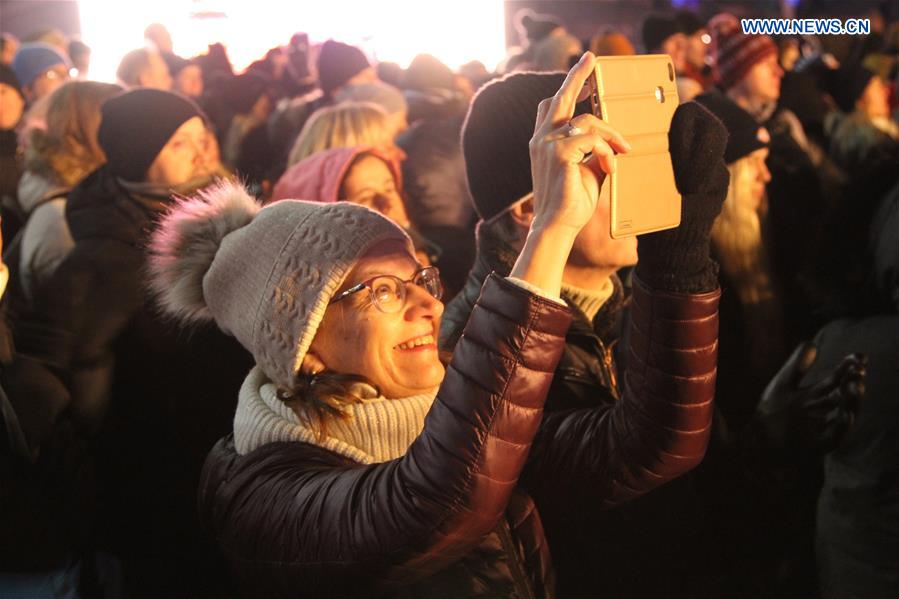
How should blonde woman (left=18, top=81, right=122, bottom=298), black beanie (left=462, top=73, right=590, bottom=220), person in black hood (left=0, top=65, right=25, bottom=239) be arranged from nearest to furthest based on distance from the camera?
black beanie (left=462, top=73, right=590, bottom=220), blonde woman (left=18, top=81, right=122, bottom=298), person in black hood (left=0, top=65, right=25, bottom=239)

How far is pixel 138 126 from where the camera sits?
12.0 ft

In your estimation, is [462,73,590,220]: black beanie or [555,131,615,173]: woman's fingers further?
[462,73,590,220]: black beanie

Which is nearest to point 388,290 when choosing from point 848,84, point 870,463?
point 870,463

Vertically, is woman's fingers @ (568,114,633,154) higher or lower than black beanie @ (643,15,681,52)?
higher

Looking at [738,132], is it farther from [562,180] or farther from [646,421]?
[562,180]

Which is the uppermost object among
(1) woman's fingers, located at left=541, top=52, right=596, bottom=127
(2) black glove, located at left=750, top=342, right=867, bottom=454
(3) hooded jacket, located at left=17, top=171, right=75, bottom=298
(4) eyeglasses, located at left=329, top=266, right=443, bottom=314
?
(1) woman's fingers, located at left=541, top=52, right=596, bottom=127

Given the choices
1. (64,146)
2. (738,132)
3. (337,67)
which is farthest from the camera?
(337,67)

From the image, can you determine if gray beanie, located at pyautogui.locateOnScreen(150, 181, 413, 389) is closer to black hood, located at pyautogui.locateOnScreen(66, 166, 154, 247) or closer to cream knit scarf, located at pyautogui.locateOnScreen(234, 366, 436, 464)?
cream knit scarf, located at pyautogui.locateOnScreen(234, 366, 436, 464)

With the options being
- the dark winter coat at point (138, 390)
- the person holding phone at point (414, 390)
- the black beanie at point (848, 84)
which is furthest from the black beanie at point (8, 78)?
the black beanie at point (848, 84)

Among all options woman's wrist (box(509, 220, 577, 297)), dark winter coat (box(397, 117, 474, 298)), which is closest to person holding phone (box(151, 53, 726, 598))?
woman's wrist (box(509, 220, 577, 297))

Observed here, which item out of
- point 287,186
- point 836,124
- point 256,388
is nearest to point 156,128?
point 287,186

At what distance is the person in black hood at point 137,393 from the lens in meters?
2.75

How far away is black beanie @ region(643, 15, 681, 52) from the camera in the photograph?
8219 mm

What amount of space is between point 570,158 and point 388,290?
1.92ft
